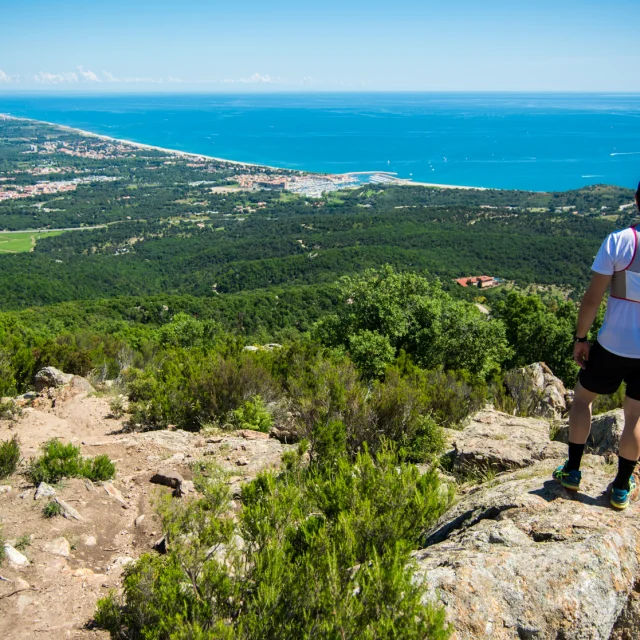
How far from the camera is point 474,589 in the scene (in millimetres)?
2734

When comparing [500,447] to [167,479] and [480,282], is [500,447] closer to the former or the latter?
[167,479]

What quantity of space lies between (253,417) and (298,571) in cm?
499

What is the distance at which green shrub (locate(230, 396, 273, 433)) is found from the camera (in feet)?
25.3

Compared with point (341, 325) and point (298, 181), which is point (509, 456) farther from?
point (298, 181)

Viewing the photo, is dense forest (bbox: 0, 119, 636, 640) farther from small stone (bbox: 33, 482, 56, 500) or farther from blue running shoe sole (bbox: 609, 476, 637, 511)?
small stone (bbox: 33, 482, 56, 500)

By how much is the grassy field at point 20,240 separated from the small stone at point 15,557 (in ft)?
301

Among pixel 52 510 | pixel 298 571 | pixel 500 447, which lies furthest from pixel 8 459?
pixel 500 447

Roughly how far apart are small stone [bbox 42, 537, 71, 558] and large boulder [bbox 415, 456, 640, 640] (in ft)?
9.96

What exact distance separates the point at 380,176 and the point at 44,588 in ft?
467

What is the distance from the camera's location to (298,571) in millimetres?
2945

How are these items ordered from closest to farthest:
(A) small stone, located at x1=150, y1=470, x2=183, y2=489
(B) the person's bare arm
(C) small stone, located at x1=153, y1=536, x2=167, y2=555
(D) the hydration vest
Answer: (D) the hydration vest < (B) the person's bare arm < (C) small stone, located at x1=153, y1=536, x2=167, y2=555 < (A) small stone, located at x1=150, y1=470, x2=183, y2=489

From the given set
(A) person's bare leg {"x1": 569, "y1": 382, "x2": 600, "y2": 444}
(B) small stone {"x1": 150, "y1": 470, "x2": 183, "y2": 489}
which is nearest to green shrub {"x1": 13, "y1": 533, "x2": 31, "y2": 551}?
(B) small stone {"x1": 150, "y1": 470, "x2": 183, "y2": 489}

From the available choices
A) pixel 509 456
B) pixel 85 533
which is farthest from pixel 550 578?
pixel 85 533

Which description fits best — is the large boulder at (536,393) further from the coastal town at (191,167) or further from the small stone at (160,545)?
the coastal town at (191,167)
